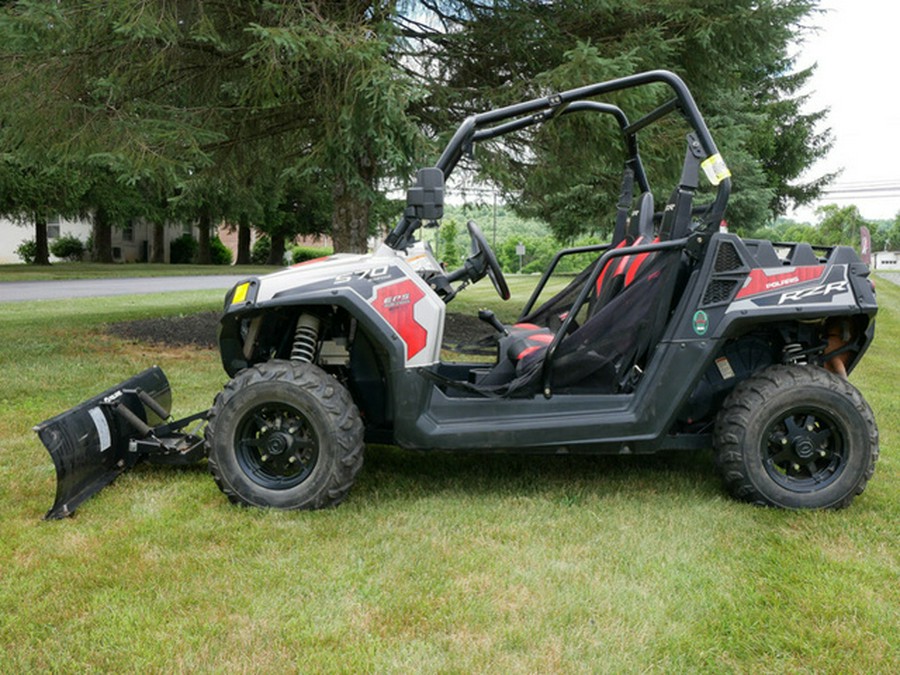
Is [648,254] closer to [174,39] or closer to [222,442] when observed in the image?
[222,442]

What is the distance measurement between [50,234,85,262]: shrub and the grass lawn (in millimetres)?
38503

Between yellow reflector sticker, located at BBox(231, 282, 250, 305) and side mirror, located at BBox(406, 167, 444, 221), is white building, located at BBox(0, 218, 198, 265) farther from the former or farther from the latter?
side mirror, located at BBox(406, 167, 444, 221)

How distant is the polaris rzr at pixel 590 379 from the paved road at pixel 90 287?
1343cm

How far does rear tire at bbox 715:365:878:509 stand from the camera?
346 cm

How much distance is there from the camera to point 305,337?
3711mm

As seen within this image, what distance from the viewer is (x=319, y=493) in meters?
3.41

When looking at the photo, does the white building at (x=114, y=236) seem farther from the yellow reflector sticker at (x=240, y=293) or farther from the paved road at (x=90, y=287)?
the yellow reflector sticker at (x=240, y=293)

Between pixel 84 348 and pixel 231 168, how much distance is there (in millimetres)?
3119

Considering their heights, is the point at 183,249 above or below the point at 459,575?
below

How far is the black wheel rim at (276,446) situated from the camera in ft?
11.4

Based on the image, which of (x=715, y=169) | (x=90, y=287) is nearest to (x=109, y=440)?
(x=715, y=169)

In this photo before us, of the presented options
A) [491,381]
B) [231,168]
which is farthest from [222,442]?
[231,168]

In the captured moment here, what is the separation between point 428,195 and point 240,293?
93 cm

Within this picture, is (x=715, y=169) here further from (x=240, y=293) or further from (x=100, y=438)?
(x=100, y=438)
